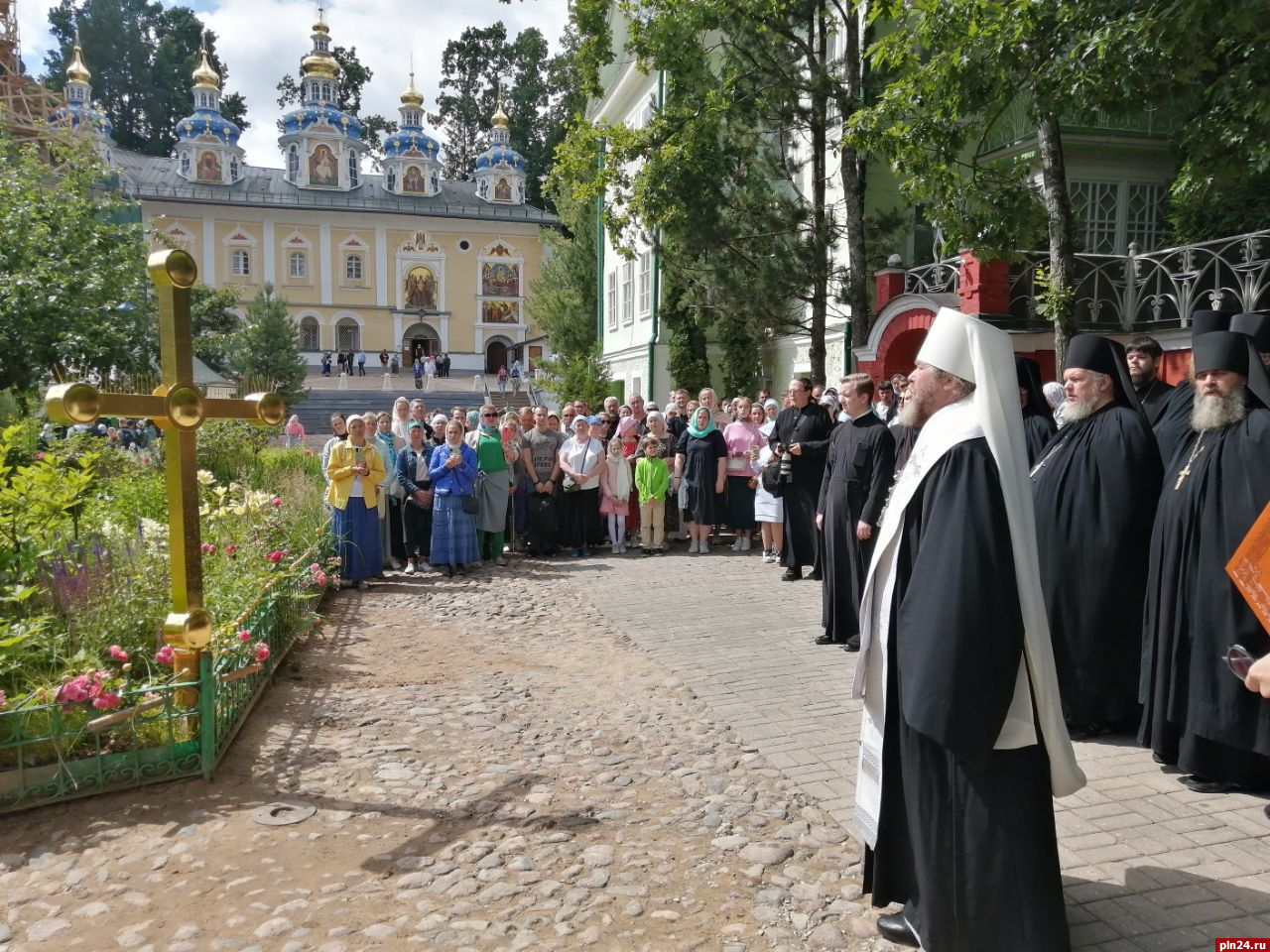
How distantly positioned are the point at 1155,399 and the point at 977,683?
169 inches

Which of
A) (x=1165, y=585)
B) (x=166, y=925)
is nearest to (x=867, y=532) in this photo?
(x=1165, y=585)

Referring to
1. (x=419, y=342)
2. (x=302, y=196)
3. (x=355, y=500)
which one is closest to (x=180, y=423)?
(x=355, y=500)

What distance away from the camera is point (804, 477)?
30.2ft

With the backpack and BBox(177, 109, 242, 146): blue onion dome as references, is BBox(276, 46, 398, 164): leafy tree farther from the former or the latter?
the backpack

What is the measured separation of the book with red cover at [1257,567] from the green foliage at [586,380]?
2406 centimetres

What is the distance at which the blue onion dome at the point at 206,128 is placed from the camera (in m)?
55.8

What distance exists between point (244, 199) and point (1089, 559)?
57.5 meters

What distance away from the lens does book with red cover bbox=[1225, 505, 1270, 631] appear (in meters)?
2.26

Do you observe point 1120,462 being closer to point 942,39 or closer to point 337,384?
point 942,39

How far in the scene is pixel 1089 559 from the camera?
16.1 feet

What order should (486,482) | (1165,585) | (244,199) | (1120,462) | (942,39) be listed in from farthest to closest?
(244,199) < (486,482) < (942,39) < (1120,462) < (1165,585)

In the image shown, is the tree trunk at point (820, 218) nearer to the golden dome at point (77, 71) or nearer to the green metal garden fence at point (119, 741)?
the green metal garden fence at point (119, 741)

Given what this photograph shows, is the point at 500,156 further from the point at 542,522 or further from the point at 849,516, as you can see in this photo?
the point at 849,516

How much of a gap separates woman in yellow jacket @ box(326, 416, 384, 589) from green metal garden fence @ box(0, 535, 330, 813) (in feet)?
14.6
